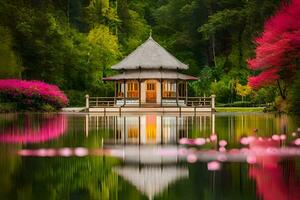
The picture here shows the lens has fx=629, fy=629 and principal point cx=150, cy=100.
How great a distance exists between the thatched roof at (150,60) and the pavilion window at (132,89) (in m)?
2.19

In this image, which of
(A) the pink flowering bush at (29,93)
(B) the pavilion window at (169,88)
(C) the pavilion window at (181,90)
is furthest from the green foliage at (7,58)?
(C) the pavilion window at (181,90)

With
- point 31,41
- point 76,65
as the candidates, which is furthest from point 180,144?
point 76,65

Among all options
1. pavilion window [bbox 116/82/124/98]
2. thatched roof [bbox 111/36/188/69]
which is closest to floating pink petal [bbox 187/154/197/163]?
thatched roof [bbox 111/36/188/69]

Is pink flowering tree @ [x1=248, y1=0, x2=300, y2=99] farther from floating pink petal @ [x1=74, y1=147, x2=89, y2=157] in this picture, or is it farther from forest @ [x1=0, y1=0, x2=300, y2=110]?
floating pink petal @ [x1=74, y1=147, x2=89, y2=157]

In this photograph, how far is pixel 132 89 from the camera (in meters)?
59.8

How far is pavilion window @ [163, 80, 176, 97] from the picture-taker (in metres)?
59.4

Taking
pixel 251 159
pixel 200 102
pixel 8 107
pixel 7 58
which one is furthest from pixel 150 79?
pixel 251 159

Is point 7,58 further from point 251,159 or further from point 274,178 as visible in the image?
point 274,178

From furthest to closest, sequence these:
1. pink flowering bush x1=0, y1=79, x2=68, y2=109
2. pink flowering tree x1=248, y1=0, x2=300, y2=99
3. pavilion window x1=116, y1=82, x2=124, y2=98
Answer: pavilion window x1=116, y1=82, x2=124, y2=98 → pink flowering bush x1=0, y1=79, x2=68, y2=109 → pink flowering tree x1=248, y1=0, x2=300, y2=99

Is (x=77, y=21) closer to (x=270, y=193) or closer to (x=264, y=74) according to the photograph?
(x=264, y=74)

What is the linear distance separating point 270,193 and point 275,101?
41.1 metres

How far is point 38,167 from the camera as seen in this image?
43.4 feet

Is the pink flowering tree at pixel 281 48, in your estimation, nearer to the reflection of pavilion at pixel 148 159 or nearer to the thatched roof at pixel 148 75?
the thatched roof at pixel 148 75

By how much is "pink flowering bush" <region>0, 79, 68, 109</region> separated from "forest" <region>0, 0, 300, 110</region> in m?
3.60
